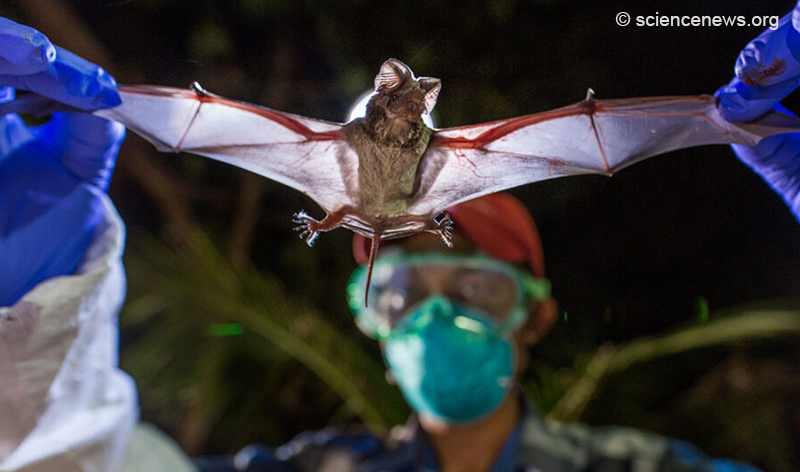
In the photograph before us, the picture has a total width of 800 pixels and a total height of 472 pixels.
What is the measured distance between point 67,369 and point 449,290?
0.79m

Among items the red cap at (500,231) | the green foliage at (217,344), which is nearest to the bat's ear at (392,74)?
the red cap at (500,231)

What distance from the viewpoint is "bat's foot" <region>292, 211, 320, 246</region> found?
72 centimetres

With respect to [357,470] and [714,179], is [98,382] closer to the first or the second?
[357,470]

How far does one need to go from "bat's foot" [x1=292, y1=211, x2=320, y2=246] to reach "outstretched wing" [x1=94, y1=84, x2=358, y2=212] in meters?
0.03

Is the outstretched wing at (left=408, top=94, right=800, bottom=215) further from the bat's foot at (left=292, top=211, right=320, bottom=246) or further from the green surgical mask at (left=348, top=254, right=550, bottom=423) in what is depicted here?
the green surgical mask at (left=348, top=254, right=550, bottom=423)

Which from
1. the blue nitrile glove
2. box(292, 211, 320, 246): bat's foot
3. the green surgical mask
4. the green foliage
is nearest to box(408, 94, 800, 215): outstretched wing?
box(292, 211, 320, 246): bat's foot

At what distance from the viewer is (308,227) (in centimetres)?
72

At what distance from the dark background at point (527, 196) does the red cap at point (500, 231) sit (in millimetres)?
179

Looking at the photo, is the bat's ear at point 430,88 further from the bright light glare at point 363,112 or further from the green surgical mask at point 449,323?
the green surgical mask at point 449,323

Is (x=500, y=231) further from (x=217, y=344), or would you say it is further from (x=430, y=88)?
(x=217, y=344)

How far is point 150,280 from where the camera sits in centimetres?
180

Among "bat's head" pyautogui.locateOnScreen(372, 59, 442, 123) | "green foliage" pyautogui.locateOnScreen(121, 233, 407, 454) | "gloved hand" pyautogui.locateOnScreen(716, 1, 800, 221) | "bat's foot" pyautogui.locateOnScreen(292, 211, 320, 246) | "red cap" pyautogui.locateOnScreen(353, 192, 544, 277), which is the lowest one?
"green foliage" pyautogui.locateOnScreen(121, 233, 407, 454)

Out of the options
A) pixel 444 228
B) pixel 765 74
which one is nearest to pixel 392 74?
pixel 444 228

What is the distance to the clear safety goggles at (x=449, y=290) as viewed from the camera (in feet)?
4.69
